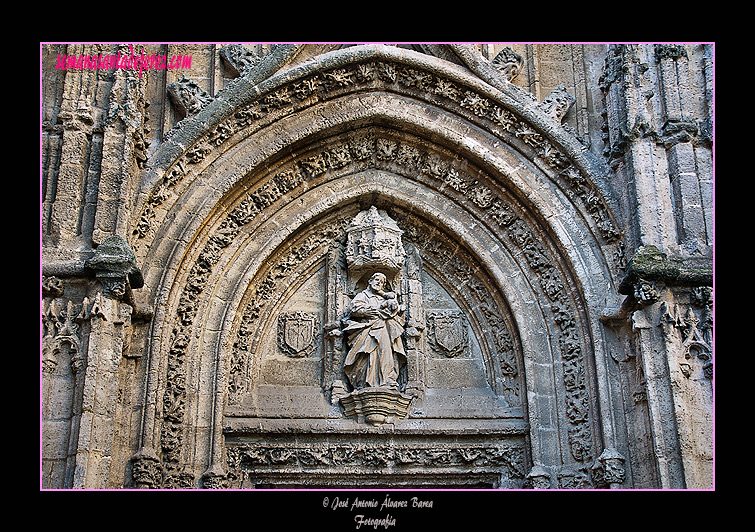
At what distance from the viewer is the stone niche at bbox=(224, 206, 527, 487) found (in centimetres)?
900

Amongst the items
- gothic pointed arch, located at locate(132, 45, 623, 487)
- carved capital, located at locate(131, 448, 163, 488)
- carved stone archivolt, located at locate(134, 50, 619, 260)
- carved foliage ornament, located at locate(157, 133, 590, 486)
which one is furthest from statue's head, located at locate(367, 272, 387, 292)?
carved capital, located at locate(131, 448, 163, 488)

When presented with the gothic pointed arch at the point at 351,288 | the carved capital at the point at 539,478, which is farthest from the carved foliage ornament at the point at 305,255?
the carved capital at the point at 539,478

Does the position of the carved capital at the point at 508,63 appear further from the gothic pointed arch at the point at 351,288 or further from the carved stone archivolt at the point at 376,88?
the carved stone archivolt at the point at 376,88

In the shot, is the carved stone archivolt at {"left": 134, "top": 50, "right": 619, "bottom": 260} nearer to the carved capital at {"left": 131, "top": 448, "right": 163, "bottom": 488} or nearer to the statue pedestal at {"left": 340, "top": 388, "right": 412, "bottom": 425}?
the carved capital at {"left": 131, "top": 448, "right": 163, "bottom": 488}

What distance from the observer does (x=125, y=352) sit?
8469 mm

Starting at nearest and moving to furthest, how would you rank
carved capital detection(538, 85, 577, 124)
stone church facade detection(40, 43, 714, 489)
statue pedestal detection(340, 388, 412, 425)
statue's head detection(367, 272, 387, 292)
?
stone church facade detection(40, 43, 714, 489) < statue pedestal detection(340, 388, 412, 425) < carved capital detection(538, 85, 577, 124) < statue's head detection(367, 272, 387, 292)

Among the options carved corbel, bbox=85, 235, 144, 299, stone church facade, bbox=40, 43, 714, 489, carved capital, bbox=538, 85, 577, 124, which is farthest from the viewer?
carved capital, bbox=538, 85, 577, 124

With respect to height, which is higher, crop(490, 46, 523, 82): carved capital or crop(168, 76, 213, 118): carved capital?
crop(490, 46, 523, 82): carved capital

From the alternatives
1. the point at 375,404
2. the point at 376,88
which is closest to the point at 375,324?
the point at 375,404

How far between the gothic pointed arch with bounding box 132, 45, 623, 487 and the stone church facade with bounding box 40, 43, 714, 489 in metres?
0.03

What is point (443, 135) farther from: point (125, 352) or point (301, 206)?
point (125, 352)

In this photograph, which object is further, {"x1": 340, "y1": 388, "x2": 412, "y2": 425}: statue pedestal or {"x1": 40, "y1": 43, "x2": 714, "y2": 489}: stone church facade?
{"x1": 340, "y1": 388, "x2": 412, "y2": 425}: statue pedestal

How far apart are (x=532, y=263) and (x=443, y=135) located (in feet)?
5.47

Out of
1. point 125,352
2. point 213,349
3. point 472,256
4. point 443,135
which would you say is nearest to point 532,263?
point 472,256
